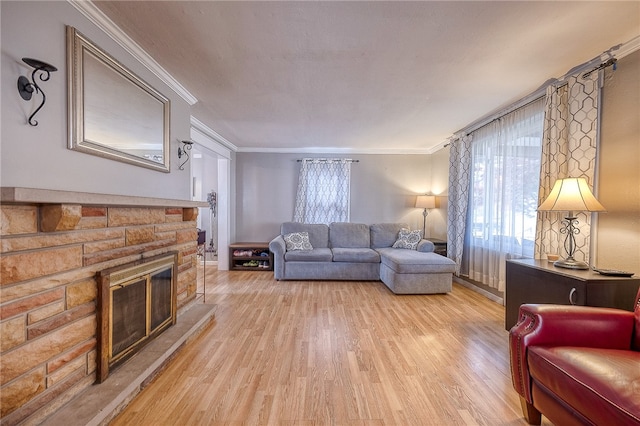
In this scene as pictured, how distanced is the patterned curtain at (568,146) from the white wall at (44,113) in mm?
3584

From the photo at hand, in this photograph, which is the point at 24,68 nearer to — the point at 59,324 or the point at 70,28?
the point at 70,28

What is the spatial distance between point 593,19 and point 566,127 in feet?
3.24

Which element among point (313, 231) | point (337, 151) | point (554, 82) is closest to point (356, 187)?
point (337, 151)

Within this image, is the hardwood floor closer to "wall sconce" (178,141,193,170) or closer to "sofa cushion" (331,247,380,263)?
"sofa cushion" (331,247,380,263)

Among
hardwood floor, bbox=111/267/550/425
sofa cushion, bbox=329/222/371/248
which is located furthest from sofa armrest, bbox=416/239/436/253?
hardwood floor, bbox=111/267/550/425

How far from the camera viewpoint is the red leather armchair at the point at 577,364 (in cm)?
103

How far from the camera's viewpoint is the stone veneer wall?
1117 mm

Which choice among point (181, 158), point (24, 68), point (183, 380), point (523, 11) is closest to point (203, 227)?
point (181, 158)

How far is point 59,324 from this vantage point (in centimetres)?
133

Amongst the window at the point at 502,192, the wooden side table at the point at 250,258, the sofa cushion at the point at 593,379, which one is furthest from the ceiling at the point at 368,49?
the wooden side table at the point at 250,258

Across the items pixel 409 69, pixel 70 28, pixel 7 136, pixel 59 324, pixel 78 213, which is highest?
pixel 409 69

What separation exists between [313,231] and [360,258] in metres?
1.12

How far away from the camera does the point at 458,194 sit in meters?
4.06

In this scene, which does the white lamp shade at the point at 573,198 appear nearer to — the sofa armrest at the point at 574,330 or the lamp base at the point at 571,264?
the lamp base at the point at 571,264
